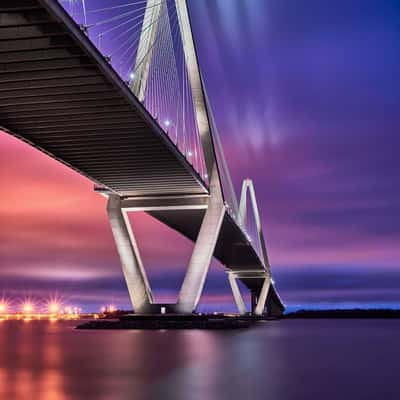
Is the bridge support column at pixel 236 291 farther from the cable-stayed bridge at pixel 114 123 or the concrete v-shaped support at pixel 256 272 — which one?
the cable-stayed bridge at pixel 114 123

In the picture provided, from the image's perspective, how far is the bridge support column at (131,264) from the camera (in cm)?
3159

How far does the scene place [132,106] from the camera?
19641 mm

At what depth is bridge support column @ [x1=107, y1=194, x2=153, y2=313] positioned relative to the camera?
3159 centimetres

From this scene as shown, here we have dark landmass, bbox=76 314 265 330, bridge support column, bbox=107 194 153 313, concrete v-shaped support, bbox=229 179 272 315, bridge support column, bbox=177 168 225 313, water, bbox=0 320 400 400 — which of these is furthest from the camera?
concrete v-shaped support, bbox=229 179 272 315

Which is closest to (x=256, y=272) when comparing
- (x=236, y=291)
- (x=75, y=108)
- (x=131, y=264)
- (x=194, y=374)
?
(x=236, y=291)

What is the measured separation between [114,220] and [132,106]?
515 inches

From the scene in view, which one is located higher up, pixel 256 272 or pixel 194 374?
pixel 256 272

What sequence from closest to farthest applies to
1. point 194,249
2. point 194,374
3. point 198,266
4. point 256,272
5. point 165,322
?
point 194,374 < point 165,322 < point 198,266 < point 194,249 < point 256,272

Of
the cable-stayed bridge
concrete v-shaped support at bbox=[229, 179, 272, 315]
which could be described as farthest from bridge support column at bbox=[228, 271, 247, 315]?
the cable-stayed bridge

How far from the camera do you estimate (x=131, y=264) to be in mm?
31641

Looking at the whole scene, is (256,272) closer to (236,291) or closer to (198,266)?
(236,291)

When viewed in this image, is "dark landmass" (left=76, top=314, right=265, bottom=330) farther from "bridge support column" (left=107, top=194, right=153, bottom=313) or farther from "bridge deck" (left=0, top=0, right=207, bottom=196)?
"bridge deck" (left=0, top=0, right=207, bottom=196)

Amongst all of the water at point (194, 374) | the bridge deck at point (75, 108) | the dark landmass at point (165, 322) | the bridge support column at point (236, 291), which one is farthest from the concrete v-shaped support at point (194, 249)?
the bridge support column at point (236, 291)

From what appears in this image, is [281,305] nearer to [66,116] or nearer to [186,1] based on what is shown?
[186,1]
